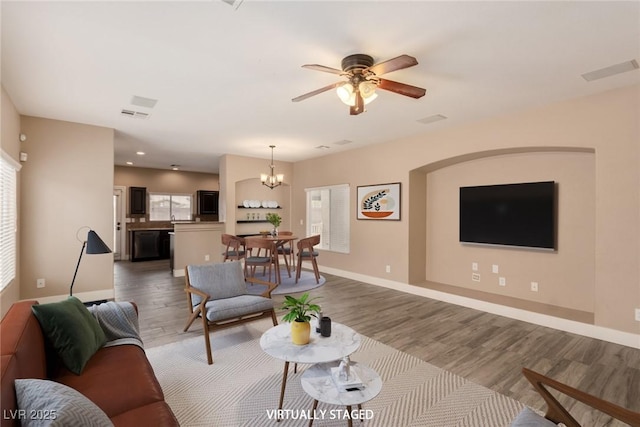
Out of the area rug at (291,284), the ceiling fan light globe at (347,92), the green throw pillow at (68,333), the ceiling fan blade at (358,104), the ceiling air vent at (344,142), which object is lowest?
the area rug at (291,284)

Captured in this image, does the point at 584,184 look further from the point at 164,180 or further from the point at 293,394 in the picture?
the point at 164,180

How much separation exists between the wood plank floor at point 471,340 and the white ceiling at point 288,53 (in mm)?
2703

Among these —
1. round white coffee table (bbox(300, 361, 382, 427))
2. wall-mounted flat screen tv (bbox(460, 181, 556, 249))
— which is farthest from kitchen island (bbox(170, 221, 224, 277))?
round white coffee table (bbox(300, 361, 382, 427))

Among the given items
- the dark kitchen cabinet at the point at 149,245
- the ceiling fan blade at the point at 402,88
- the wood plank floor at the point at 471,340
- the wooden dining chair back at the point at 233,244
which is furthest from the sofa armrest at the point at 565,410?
the dark kitchen cabinet at the point at 149,245

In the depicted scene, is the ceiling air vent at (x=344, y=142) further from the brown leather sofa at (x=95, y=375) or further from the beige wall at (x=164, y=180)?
the beige wall at (x=164, y=180)

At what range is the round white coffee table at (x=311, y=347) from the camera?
6.31 ft

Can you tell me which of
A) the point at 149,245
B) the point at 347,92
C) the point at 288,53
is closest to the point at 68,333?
the point at 288,53

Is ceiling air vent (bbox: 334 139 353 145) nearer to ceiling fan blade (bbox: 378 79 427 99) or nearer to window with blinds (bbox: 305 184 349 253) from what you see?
window with blinds (bbox: 305 184 349 253)

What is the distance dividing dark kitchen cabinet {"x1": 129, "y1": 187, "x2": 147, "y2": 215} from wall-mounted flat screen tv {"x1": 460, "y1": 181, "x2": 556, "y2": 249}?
8651 mm

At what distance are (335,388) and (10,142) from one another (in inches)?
182

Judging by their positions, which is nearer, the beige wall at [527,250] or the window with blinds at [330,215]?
the beige wall at [527,250]

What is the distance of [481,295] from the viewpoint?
4.47m

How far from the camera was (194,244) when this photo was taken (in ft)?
21.5

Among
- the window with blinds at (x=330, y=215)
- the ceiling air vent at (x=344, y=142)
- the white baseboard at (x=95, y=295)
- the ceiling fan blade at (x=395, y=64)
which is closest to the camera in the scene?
the ceiling fan blade at (x=395, y=64)
